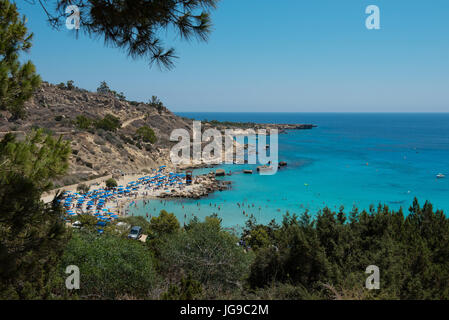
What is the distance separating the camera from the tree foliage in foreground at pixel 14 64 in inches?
165

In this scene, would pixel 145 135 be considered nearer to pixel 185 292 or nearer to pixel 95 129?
pixel 95 129

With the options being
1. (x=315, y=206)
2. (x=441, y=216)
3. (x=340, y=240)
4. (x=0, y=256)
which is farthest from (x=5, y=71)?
(x=315, y=206)

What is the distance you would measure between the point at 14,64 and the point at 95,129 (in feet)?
114

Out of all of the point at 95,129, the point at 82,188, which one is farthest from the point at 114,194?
the point at 95,129

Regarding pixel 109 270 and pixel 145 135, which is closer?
pixel 109 270

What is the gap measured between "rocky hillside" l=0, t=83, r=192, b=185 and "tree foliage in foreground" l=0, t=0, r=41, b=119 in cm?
2048

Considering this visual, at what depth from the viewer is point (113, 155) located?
33562 mm

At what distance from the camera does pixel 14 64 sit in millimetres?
4207

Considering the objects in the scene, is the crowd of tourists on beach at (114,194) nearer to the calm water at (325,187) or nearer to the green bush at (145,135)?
the calm water at (325,187)

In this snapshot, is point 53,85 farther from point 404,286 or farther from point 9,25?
point 404,286

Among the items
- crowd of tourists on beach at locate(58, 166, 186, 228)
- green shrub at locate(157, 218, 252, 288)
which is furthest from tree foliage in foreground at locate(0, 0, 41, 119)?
crowd of tourists on beach at locate(58, 166, 186, 228)

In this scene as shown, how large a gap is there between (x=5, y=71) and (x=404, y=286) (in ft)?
24.7

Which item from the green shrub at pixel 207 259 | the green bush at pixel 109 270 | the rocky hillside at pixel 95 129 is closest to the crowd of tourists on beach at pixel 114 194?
the rocky hillside at pixel 95 129
